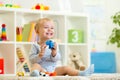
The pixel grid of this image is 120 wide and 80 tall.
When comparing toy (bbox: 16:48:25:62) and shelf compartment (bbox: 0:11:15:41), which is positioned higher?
shelf compartment (bbox: 0:11:15:41)

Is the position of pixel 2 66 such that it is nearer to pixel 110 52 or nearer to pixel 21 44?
pixel 21 44

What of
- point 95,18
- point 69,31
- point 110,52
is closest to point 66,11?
point 69,31

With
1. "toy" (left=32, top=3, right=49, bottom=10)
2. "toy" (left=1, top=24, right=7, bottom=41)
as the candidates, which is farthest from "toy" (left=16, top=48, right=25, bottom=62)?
"toy" (left=32, top=3, right=49, bottom=10)

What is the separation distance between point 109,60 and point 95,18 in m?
0.60

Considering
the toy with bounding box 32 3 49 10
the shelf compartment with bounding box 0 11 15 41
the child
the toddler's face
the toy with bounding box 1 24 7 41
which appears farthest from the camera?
the toy with bounding box 32 3 49 10

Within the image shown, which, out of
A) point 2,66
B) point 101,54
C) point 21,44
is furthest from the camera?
point 101,54

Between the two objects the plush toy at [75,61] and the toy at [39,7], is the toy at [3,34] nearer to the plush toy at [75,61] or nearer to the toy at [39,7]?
the toy at [39,7]

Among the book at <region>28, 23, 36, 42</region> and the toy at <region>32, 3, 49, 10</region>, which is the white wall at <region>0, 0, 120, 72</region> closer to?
the toy at <region>32, 3, 49, 10</region>

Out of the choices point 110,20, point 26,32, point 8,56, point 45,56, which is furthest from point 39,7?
point 45,56

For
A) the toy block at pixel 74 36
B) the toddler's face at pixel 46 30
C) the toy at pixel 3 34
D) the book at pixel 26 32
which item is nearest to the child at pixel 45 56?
the toddler's face at pixel 46 30

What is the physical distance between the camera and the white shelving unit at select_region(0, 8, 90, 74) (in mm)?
3914

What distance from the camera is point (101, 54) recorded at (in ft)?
15.4

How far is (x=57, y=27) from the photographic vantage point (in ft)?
14.1

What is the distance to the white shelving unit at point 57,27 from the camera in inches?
154
